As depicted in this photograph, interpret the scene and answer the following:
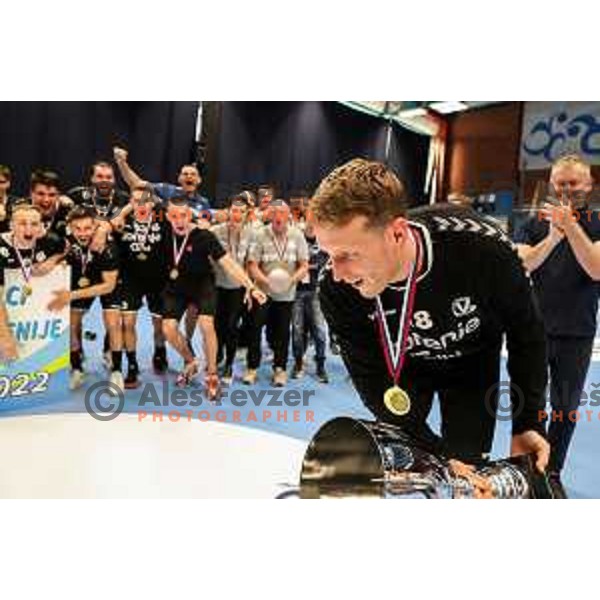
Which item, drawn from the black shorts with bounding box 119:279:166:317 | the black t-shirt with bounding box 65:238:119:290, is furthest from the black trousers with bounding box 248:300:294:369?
the black t-shirt with bounding box 65:238:119:290

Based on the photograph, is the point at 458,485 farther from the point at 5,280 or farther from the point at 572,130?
the point at 5,280

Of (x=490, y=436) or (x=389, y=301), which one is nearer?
(x=389, y=301)

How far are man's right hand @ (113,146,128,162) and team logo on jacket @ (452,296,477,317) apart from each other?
3.57ft

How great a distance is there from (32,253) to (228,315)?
0.65m

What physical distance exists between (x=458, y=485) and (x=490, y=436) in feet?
0.90

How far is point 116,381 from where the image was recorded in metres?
1.99

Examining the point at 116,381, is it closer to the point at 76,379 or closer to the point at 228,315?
the point at 76,379

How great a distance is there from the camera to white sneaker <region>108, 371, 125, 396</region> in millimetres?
1977

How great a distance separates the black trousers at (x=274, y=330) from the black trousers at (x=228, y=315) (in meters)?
0.05

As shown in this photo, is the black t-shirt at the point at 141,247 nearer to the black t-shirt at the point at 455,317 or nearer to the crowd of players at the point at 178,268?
the crowd of players at the point at 178,268

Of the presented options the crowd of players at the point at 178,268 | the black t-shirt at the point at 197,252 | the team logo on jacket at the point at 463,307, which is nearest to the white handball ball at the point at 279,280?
the crowd of players at the point at 178,268

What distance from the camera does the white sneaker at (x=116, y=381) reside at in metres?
1.98

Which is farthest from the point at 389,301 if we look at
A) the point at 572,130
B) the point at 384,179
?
the point at 572,130

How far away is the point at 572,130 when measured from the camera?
1855 mm
